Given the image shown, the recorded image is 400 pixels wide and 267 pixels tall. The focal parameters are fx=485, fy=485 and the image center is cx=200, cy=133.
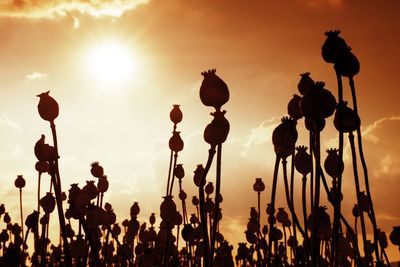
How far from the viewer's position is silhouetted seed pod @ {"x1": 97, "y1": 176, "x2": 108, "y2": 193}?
787cm

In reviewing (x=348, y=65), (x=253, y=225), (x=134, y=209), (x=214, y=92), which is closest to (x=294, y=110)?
(x=348, y=65)

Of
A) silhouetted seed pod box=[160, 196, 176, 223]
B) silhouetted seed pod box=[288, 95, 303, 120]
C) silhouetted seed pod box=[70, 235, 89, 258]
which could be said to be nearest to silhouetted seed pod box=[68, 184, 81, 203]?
silhouetted seed pod box=[70, 235, 89, 258]

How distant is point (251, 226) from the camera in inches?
391

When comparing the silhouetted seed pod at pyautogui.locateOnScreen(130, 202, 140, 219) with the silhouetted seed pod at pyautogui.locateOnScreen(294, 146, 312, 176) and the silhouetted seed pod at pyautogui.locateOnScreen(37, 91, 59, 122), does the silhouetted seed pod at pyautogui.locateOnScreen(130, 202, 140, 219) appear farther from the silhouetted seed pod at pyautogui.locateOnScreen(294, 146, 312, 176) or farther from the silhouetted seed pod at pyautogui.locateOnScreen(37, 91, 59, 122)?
the silhouetted seed pod at pyautogui.locateOnScreen(37, 91, 59, 122)

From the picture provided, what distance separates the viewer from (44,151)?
4.57 m

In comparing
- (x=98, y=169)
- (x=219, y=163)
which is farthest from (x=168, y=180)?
(x=219, y=163)

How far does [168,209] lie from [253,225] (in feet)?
13.7

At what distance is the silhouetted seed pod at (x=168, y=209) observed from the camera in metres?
6.08

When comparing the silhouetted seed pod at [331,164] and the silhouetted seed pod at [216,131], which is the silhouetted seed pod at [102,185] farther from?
the silhouetted seed pod at [216,131]

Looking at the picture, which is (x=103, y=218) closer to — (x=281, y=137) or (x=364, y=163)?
(x=281, y=137)

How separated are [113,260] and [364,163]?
1187 cm

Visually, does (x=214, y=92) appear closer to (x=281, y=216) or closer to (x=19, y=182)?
(x=281, y=216)

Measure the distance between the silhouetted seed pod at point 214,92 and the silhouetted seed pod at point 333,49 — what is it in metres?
0.92

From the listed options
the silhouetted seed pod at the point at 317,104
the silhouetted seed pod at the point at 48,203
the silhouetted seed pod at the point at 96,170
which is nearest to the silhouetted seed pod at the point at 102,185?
the silhouetted seed pod at the point at 96,170
